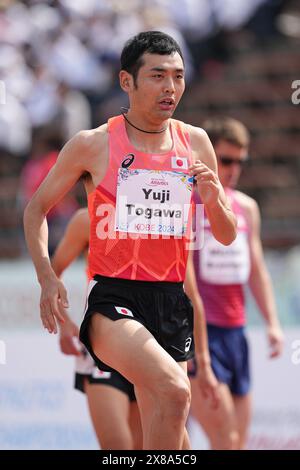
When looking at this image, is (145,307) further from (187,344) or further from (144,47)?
(144,47)

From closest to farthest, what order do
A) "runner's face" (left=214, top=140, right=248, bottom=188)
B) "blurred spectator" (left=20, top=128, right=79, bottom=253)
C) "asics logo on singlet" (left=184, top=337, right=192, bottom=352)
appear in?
1. "asics logo on singlet" (left=184, top=337, right=192, bottom=352)
2. "runner's face" (left=214, top=140, right=248, bottom=188)
3. "blurred spectator" (left=20, top=128, right=79, bottom=253)

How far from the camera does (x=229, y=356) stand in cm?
650

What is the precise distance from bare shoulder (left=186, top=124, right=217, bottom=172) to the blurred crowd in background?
6.36 meters

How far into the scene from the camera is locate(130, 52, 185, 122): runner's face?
172 inches

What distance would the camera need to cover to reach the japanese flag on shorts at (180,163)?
14.6ft

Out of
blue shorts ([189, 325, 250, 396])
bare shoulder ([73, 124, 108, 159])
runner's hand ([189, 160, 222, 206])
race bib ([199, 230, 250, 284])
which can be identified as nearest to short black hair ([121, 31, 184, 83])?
bare shoulder ([73, 124, 108, 159])

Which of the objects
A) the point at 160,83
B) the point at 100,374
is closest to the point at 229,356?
the point at 100,374

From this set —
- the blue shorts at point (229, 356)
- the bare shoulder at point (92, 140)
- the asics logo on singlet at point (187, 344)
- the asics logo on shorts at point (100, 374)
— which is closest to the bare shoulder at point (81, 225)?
the asics logo on shorts at point (100, 374)

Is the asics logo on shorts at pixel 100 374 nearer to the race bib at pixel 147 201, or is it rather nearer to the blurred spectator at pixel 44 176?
the race bib at pixel 147 201

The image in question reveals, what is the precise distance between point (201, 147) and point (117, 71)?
787 cm

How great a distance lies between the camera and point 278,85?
42.3ft

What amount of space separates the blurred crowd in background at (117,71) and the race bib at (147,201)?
6550 mm

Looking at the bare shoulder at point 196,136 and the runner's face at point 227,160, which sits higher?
the runner's face at point 227,160

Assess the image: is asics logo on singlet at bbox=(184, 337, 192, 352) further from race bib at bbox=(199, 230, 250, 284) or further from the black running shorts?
race bib at bbox=(199, 230, 250, 284)
